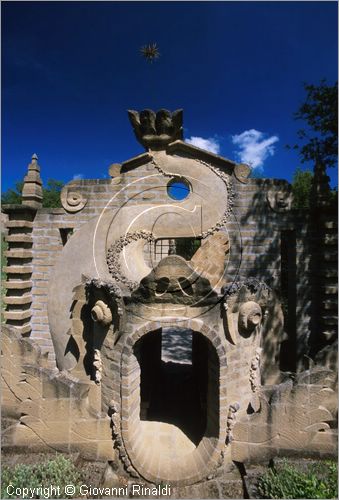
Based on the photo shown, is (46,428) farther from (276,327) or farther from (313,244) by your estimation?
(313,244)

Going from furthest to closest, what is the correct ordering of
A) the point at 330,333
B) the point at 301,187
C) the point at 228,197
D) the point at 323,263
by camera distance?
the point at 301,187 < the point at 228,197 < the point at 323,263 < the point at 330,333

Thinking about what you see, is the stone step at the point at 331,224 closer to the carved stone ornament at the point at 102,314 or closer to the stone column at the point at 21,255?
the carved stone ornament at the point at 102,314

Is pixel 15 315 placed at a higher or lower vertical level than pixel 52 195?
lower

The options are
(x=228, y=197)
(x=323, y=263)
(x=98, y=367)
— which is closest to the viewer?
(x=98, y=367)

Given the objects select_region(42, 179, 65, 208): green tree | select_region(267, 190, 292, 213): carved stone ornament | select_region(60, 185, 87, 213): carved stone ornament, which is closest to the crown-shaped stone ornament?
select_region(60, 185, 87, 213): carved stone ornament

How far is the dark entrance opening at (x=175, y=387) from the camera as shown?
278 inches

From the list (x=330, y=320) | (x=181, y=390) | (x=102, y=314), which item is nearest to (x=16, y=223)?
(x=102, y=314)

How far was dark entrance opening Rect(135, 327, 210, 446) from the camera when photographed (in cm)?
706

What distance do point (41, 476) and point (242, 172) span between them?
8247 mm

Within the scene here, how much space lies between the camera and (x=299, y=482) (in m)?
4.89

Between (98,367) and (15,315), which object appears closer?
(98,367)

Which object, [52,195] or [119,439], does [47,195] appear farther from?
[119,439]

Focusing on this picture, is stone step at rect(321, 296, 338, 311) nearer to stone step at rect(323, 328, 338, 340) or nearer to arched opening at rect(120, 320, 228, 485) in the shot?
stone step at rect(323, 328, 338, 340)

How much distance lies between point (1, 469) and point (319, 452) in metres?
6.01
